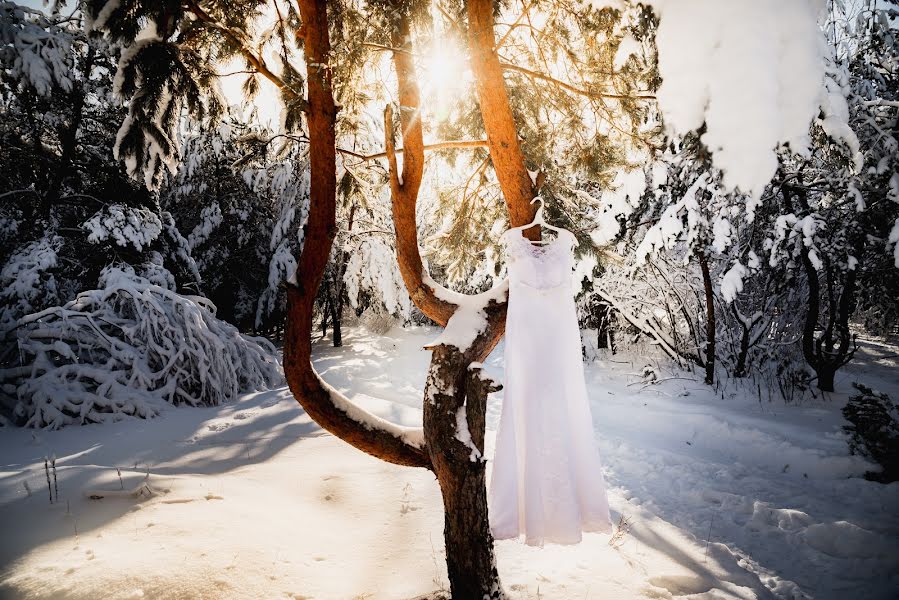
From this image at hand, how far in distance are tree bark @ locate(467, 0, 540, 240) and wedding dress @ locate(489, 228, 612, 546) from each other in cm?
25

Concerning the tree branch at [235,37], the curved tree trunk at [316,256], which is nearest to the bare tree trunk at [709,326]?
the curved tree trunk at [316,256]

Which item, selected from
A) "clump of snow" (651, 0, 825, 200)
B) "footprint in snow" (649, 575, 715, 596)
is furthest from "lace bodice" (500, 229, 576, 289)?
"footprint in snow" (649, 575, 715, 596)

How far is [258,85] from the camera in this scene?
344 cm

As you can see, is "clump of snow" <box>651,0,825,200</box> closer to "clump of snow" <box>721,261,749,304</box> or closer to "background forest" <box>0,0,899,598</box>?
"background forest" <box>0,0,899,598</box>

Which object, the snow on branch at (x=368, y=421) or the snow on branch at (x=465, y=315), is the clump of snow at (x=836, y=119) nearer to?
the snow on branch at (x=465, y=315)

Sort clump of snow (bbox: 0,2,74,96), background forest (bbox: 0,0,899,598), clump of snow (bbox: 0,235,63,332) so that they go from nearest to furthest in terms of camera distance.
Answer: background forest (bbox: 0,0,899,598) < clump of snow (bbox: 0,2,74,96) < clump of snow (bbox: 0,235,63,332)

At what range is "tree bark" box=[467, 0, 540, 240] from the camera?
7.78ft

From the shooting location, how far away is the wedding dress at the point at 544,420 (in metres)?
2.14

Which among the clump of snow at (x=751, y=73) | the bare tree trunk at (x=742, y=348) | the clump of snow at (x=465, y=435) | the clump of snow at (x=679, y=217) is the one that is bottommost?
the bare tree trunk at (x=742, y=348)

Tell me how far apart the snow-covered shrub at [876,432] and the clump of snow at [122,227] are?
11.6 metres

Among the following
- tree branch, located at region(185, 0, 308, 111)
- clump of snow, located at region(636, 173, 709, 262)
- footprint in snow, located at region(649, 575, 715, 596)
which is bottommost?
footprint in snow, located at region(649, 575, 715, 596)

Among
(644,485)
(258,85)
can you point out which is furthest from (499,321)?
(644,485)

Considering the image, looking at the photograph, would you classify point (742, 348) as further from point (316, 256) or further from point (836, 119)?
point (316, 256)

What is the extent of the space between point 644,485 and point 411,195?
4258 mm
